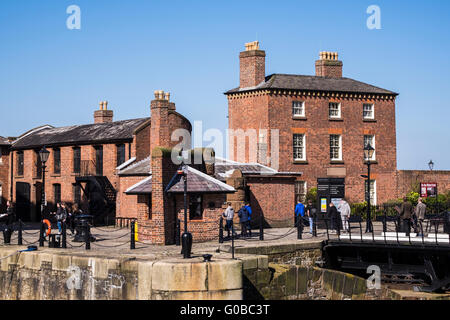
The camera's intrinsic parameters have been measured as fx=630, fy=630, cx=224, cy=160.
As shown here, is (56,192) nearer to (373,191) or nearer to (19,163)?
(19,163)

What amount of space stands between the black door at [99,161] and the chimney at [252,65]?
9.92m

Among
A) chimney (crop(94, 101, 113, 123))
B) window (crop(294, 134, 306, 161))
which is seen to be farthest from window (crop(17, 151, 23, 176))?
window (crop(294, 134, 306, 161))

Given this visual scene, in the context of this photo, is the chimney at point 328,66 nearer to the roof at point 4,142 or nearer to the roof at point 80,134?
the roof at point 80,134

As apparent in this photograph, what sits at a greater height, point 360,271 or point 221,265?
point 221,265

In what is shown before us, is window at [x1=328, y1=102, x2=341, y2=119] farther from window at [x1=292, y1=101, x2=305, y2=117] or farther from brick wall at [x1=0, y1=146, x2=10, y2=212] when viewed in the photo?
brick wall at [x1=0, y1=146, x2=10, y2=212]

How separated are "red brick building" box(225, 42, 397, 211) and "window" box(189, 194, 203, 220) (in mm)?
13479

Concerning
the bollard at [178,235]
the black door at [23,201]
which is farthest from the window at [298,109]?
the black door at [23,201]

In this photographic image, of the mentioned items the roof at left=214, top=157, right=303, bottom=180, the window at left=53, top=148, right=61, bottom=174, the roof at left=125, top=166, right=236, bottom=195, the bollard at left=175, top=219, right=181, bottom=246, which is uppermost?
the window at left=53, top=148, right=61, bottom=174

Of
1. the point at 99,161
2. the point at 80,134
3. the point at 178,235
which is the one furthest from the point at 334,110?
the point at 178,235

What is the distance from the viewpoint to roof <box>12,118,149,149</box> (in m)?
38.2
